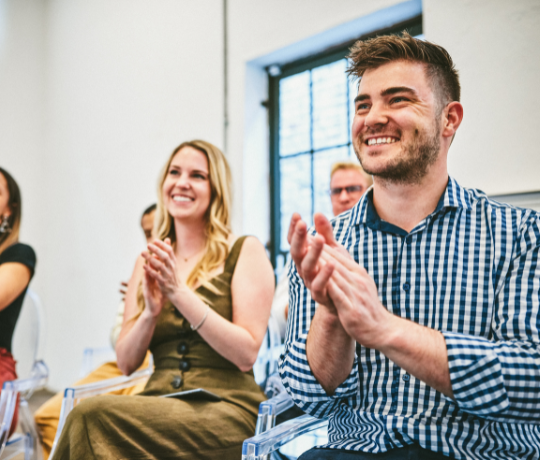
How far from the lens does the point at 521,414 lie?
2.99ft

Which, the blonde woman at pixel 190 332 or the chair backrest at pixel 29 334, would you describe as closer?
the blonde woman at pixel 190 332

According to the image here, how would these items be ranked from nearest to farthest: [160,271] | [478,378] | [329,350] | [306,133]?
[478,378]
[329,350]
[160,271]
[306,133]

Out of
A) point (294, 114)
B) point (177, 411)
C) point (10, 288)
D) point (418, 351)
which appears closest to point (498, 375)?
point (418, 351)

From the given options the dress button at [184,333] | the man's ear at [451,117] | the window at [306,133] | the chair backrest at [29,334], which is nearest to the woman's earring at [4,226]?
the chair backrest at [29,334]

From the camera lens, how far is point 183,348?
5.50 ft

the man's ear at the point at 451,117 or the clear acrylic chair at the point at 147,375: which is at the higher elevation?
the man's ear at the point at 451,117

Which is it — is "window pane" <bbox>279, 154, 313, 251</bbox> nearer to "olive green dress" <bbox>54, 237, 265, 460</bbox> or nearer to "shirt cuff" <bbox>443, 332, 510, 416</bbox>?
"olive green dress" <bbox>54, 237, 265, 460</bbox>

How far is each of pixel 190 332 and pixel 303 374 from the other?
69cm

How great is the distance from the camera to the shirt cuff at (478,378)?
35.2 inches

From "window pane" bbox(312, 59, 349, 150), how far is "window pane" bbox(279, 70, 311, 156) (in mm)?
59

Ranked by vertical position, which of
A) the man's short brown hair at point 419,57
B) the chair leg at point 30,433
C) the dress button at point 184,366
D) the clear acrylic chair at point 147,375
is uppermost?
the man's short brown hair at point 419,57

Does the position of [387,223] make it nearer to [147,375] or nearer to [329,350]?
[329,350]

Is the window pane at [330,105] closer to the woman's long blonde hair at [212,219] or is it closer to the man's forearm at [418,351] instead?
the woman's long blonde hair at [212,219]

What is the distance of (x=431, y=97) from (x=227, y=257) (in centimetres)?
93
